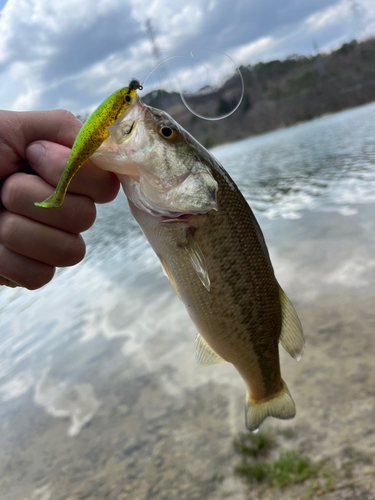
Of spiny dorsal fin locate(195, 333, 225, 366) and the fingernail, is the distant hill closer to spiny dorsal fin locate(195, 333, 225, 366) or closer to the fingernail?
spiny dorsal fin locate(195, 333, 225, 366)

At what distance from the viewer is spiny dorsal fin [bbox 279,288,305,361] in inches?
84.1

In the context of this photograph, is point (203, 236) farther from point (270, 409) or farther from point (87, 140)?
point (270, 409)

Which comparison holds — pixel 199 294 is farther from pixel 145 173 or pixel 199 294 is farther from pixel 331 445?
pixel 331 445

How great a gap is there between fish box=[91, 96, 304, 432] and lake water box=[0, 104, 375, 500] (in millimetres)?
2056

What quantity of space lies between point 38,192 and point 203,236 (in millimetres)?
803

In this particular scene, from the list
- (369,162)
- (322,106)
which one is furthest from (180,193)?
(322,106)

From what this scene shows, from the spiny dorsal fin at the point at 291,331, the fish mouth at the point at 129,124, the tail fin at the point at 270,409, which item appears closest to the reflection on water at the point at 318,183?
the tail fin at the point at 270,409

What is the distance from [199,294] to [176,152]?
741 millimetres

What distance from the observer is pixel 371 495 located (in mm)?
2564

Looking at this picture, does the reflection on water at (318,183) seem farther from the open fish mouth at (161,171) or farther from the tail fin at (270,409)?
the open fish mouth at (161,171)

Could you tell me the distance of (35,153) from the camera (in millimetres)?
1561

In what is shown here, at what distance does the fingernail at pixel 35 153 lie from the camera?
5.09 ft

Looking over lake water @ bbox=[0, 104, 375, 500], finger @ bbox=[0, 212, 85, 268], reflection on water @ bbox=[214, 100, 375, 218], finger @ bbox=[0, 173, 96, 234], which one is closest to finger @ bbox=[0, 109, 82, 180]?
finger @ bbox=[0, 173, 96, 234]

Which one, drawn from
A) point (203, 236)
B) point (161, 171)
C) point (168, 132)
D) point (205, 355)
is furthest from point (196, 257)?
point (205, 355)
